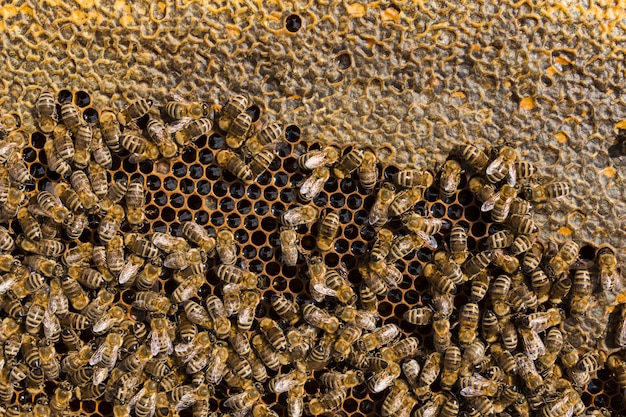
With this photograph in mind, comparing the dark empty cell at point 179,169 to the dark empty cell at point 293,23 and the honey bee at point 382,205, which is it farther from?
the honey bee at point 382,205

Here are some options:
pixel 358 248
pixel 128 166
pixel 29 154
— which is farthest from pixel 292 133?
pixel 29 154

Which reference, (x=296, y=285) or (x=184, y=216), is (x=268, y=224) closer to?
(x=296, y=285)

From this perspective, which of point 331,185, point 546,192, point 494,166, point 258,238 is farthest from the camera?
point 258,238

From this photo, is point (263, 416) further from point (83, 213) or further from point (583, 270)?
point (583, 270)

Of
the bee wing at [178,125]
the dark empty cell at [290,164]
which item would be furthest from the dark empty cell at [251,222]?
the bee wing at [178,125]

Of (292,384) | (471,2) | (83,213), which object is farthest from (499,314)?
(83,213)
